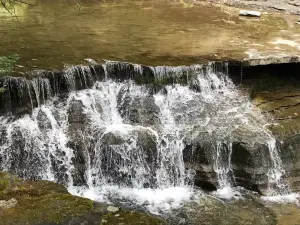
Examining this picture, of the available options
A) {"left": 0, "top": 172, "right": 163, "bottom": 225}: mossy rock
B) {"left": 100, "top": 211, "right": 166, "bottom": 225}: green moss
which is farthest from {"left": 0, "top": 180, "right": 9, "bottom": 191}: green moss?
{"left": 100, "top": 211, "right": 166, "bottom": 225}: green moss

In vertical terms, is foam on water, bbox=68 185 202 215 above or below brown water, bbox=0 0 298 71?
below

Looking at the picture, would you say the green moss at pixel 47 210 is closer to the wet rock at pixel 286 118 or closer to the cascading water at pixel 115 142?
the cascading water at pixel 115 142

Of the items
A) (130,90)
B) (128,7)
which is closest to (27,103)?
(130,90)

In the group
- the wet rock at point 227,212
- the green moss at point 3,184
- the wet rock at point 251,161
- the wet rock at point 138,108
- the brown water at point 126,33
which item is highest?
the brown water at point 126,33

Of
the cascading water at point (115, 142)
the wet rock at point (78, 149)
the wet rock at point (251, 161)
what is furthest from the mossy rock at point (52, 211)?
the wet rock at point (251, 161)

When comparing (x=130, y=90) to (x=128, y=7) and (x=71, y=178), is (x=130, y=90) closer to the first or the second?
(x=71, y=178)

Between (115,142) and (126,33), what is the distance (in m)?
6.63

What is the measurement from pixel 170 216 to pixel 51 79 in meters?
4.85

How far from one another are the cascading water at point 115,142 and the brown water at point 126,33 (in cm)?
165

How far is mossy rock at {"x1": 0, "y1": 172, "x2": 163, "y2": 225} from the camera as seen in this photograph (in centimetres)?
522

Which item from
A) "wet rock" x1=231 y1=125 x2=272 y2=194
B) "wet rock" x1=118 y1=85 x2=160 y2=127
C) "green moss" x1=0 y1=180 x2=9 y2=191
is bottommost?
"wet rock" x1=231 y1=125 x2=272 y2=194

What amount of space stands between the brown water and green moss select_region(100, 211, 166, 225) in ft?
21.4

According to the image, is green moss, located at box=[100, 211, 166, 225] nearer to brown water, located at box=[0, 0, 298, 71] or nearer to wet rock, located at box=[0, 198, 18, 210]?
wet rock, located at box=[0, 198, 18, 210]

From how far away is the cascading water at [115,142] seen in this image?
9.51 meters
